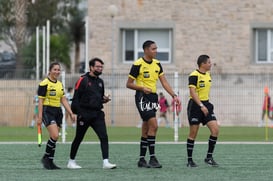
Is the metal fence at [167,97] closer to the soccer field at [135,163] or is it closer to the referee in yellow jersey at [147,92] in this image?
the soccer field at [135,163]

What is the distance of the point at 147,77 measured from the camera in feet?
56.3

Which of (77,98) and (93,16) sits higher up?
(93,16)

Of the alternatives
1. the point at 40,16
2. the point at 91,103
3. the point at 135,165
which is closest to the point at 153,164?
the point at 135,165

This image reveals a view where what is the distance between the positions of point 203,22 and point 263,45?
287 cm

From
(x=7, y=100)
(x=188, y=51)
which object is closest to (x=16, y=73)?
(x=7, y=100)

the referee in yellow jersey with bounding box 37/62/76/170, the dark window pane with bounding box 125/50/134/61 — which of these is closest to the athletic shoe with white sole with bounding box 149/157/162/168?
the referee in yellow jersey with bounding box 37/62/76/170

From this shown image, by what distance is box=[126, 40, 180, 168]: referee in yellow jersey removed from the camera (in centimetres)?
1706

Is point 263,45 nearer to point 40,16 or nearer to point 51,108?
point 51,108

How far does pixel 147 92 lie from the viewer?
1703cm

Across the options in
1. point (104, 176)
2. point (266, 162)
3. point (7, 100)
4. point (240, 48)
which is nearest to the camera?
point (104, 176)

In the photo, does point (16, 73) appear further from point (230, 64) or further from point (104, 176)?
point (104, 176)

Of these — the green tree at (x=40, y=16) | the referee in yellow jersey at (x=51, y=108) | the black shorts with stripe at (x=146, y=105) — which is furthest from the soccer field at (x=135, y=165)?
the green tree at (x=40, y=16)

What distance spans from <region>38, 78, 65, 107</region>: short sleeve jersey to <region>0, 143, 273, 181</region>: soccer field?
123 centimetres

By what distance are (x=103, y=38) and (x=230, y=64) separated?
574cm
